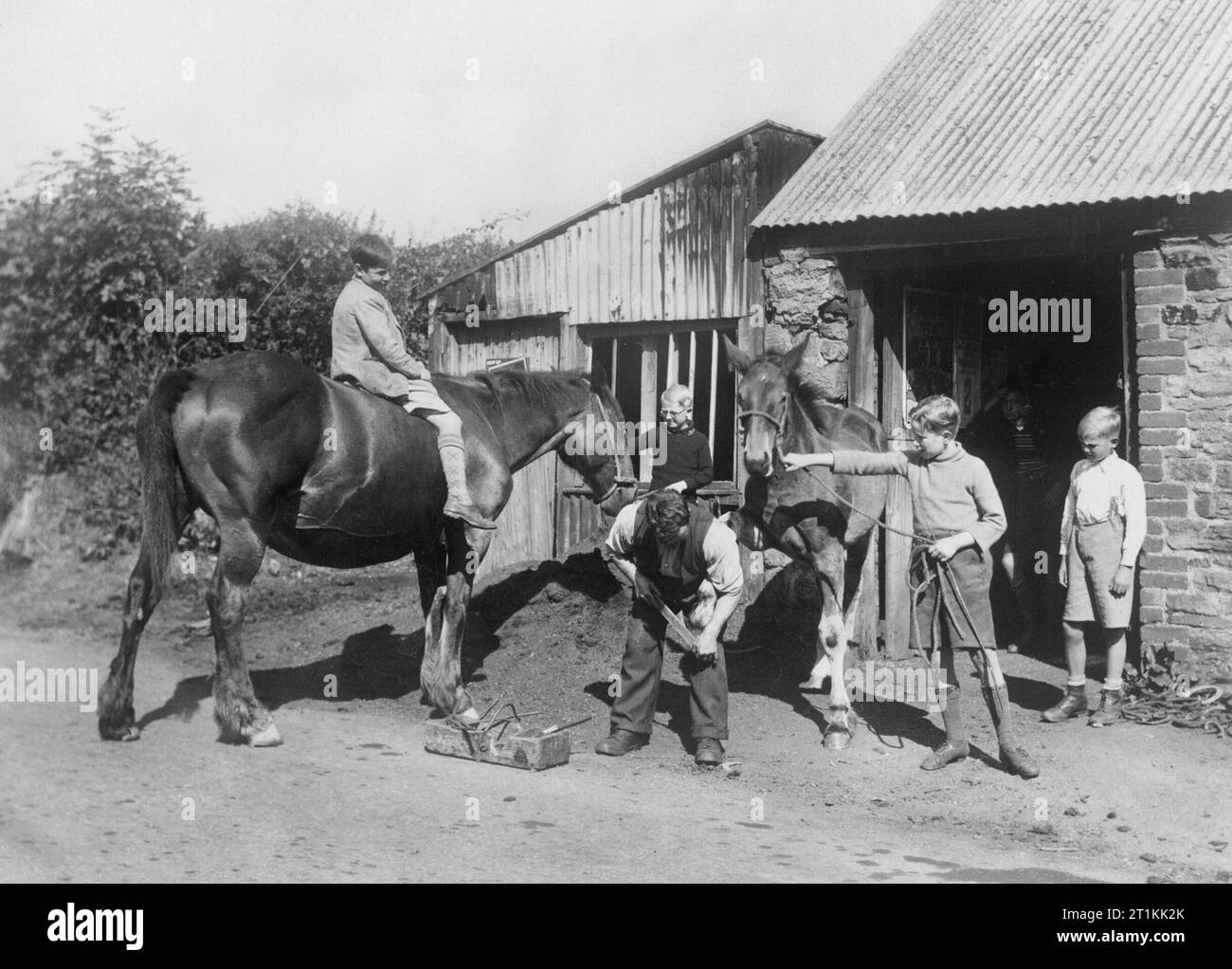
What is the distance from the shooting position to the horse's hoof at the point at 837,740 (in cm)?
761

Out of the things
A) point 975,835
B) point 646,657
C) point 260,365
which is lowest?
point 975,835

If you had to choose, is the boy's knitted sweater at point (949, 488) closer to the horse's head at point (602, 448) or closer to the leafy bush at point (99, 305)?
the horse's head at point (602, 448)

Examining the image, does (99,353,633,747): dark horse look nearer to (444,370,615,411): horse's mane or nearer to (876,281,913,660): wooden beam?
(444,370,615,411): horse's mane

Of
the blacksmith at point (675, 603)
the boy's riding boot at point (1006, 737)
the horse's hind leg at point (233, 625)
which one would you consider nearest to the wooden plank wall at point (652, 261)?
the blacksmith at point (675, 603)

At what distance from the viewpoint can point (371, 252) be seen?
25.6 ft

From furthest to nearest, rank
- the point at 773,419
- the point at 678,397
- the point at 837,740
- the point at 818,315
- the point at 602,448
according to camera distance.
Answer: the point at 818,315 → the point at 602,448 → the point at 678,397 → the point at 837,740 → the point at 773,419

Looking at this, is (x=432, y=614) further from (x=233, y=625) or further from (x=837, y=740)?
(x=837, y=740)

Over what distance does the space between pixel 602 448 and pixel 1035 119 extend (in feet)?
15.0

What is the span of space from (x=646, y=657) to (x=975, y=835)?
86.0 inches

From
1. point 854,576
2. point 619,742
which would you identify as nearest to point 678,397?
point 854,576

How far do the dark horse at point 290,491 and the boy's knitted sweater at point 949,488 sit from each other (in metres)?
2.80

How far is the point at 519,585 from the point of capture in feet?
36.0
